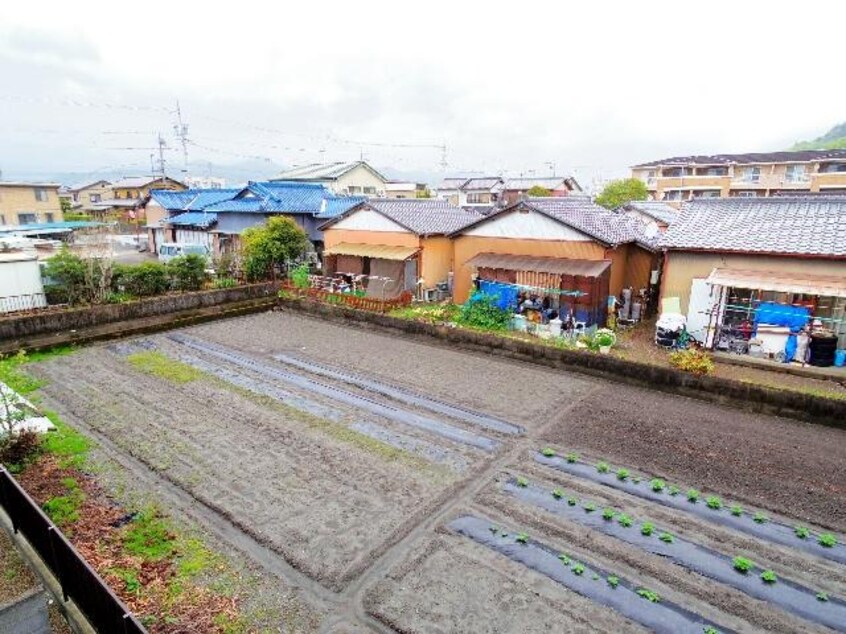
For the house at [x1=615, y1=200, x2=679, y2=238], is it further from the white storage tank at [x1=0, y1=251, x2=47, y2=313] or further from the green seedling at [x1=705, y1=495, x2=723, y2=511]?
the white storage tank at [x1=0, y1=251, x2=47, y2=313]

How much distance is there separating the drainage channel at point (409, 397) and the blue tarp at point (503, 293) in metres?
6.86

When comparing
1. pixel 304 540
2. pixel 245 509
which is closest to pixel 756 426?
pixel 304 540

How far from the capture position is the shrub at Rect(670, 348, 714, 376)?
12.7m

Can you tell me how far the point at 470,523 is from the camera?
7734 millimetres

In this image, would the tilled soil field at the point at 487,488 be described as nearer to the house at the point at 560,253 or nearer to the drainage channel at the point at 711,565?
the drainage channel at the point at 711,565

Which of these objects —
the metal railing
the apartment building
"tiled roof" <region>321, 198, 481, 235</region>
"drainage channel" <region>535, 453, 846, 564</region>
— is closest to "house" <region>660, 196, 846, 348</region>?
"drainage channel" <region>535, 453, 846, 564</region>

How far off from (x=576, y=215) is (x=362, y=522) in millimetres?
14731

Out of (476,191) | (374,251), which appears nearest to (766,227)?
(374,251)

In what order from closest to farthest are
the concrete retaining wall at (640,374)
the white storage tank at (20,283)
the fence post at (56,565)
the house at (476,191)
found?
the fence post at (56,565) → the concrete retaining wall at (640,374) → the white storage tank at (20,283) → the house at (476,191)

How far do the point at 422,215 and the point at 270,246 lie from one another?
7565 mm

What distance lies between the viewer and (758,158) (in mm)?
46031

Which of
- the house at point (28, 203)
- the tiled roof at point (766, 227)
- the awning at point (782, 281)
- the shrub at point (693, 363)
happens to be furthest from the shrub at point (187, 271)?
the house at point (28, 203)

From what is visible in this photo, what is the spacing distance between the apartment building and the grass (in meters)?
39.9

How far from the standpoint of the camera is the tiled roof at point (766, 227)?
14055 millimetres
